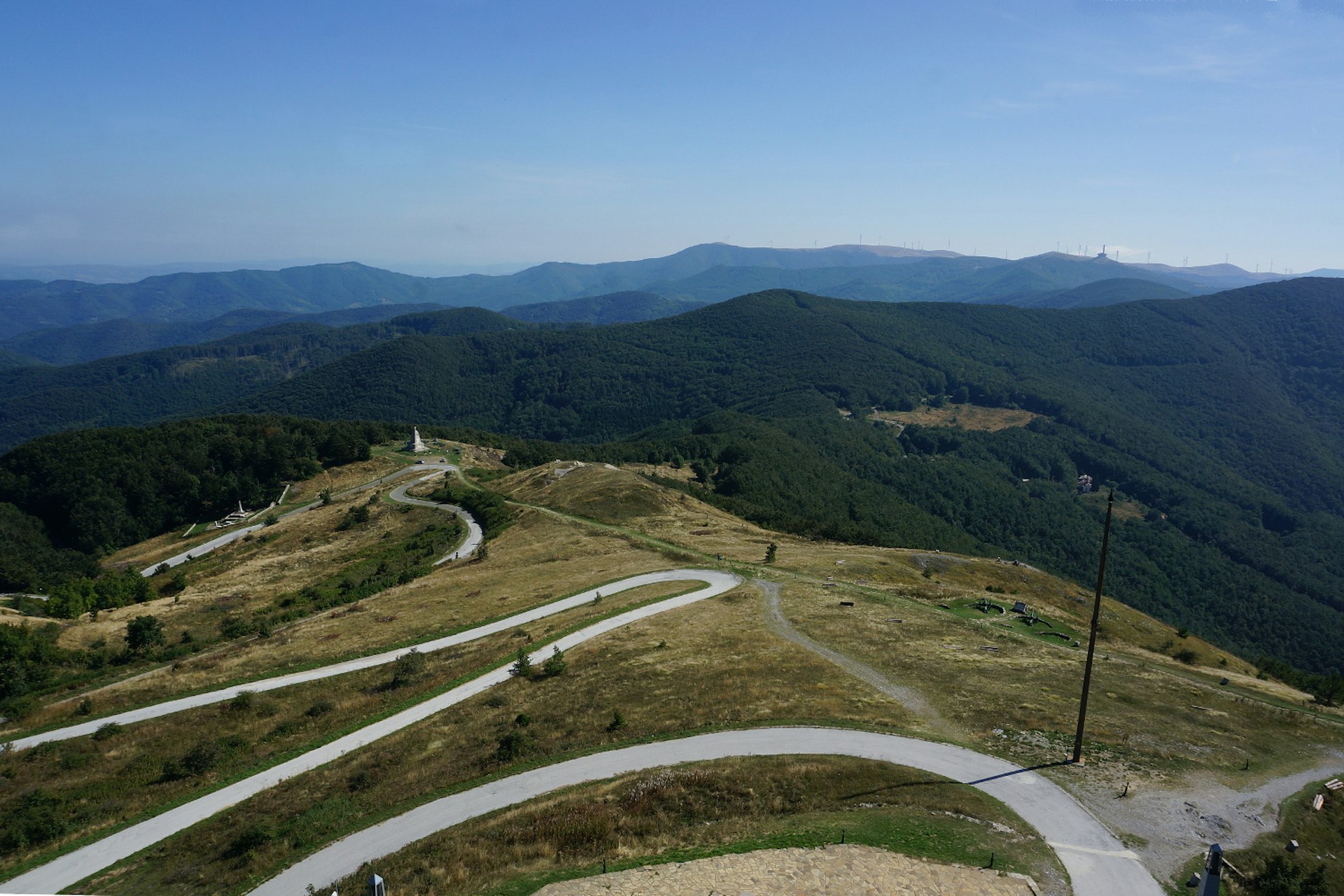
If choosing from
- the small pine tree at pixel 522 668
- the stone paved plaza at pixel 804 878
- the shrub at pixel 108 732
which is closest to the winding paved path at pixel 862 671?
the stone paved plaza at pixel 804 878

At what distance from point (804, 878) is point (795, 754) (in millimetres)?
8149

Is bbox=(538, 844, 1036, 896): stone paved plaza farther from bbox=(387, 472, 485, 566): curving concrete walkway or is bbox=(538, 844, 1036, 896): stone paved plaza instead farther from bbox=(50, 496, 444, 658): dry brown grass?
bbox=(387, 472, 485, 566): curving concrete walkway

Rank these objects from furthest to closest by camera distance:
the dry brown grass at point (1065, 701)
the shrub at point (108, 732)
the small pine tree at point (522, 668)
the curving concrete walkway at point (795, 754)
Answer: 1. the small pine tree at point (522, 668)
2. the shrub at point (108, 732)
3. the dry brown grass at point (1065, 701)
4. the curving concrete walkway at point (795, 754)

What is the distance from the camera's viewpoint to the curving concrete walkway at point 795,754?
2131cm

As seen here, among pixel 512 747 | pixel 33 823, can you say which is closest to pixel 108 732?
pixel 33 823

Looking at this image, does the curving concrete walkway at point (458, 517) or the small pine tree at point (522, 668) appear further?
the curving concrete walkway at point (458, 517)

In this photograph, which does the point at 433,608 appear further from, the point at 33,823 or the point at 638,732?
the point at 638,732

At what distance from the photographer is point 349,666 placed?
135ft

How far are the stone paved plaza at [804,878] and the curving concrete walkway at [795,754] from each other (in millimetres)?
3828

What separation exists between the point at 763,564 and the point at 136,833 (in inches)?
1824

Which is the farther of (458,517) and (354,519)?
(354,519)

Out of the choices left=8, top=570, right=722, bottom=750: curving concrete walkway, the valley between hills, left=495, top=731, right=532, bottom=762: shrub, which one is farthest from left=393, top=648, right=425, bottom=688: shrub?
Answer: left=495, top=731, right=532, bottom=762: shrub

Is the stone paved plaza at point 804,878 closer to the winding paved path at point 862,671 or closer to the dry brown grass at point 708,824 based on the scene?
the dry brown grass at point 708,824

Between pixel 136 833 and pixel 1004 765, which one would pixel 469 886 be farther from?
pixel 1004 765
